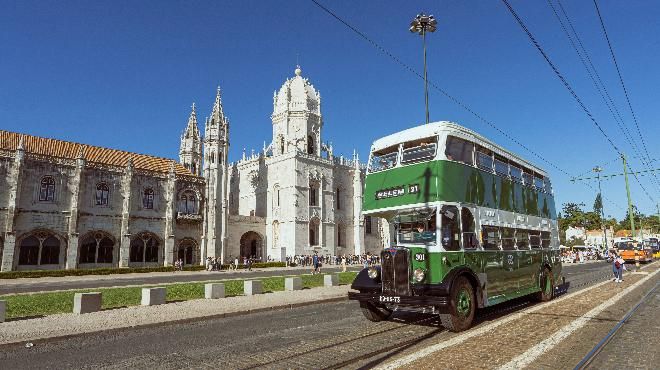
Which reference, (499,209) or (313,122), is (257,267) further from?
(499,209)

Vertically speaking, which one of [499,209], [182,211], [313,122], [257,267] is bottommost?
[257,267]

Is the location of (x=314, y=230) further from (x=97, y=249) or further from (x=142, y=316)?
(x=142, y=316)

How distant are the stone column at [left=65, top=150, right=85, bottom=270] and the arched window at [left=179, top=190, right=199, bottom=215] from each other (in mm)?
9428

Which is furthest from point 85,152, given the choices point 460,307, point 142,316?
point 460,307

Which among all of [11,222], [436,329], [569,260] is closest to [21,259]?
[11,222]

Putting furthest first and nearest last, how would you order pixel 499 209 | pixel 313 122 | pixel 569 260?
pixel 313 122 → pixel 569 260 → pixel 499 209

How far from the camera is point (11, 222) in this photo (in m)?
31.2

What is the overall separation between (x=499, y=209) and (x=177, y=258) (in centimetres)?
3661

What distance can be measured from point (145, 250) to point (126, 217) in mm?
3892

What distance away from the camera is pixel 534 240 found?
40.5ft

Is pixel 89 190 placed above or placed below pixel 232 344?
above

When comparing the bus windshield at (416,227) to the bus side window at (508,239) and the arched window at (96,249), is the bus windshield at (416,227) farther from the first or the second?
the arched window at (96,249)

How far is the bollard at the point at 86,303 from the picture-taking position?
37.4 feet

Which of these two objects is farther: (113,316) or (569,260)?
(569,260)
